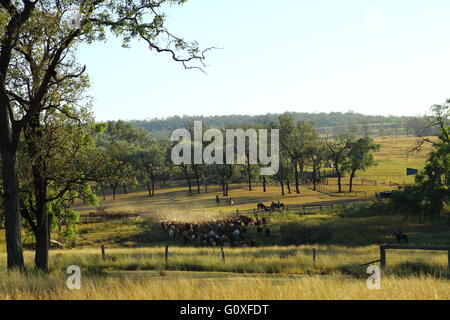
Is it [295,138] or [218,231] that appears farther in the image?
[295,138]

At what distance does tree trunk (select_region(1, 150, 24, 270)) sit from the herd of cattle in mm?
28814

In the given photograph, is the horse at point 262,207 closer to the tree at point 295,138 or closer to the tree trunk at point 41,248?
the tree at point 295,138

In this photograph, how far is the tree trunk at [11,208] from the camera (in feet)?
55.2

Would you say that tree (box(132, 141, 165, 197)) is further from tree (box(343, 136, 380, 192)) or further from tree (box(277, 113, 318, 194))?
tree (box(343, 136, 380, 192))

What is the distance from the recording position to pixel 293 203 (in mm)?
78250

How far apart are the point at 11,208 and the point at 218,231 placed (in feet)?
121

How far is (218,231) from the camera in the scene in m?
52.5

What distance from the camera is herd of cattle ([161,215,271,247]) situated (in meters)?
47.3

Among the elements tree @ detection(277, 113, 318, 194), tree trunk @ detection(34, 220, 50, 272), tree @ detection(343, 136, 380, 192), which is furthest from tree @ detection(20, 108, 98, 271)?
tree @ detection(343, 136, 380, 192)

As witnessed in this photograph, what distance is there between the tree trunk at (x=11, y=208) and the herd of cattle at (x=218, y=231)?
2881 centimetres

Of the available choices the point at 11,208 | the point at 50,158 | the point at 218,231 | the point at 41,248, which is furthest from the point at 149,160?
the point at 11,208

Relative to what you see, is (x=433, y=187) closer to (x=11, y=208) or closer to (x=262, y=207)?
(x=262, y=207)

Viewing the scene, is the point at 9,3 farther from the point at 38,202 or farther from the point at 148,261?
the point at 148,261
